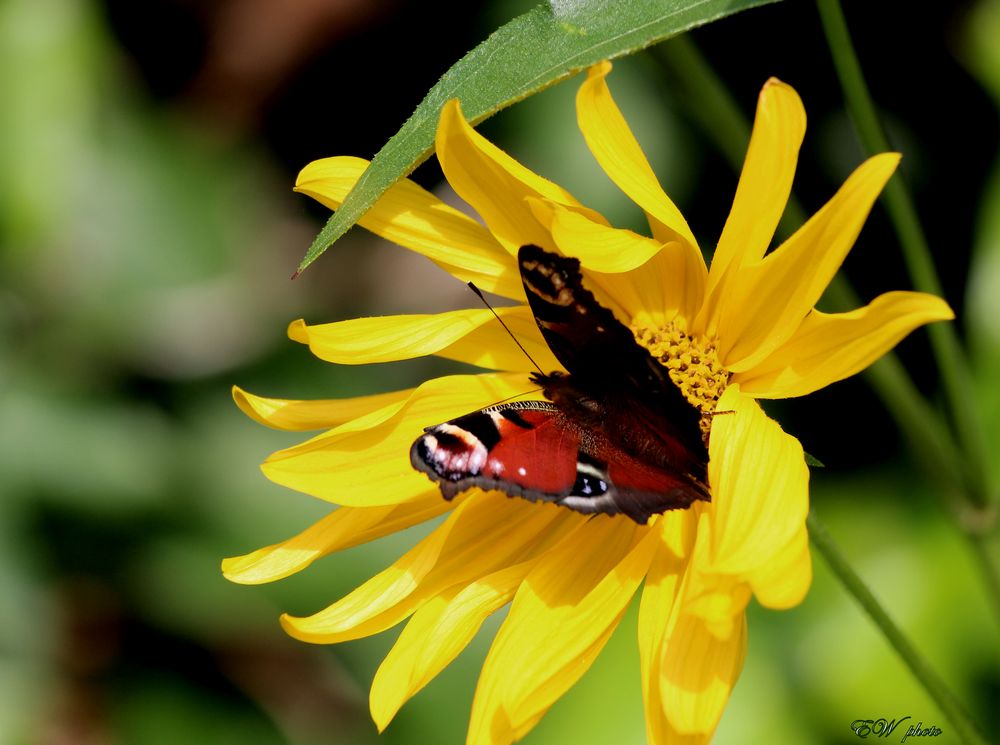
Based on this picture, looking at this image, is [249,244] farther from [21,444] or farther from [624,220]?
[624,220]

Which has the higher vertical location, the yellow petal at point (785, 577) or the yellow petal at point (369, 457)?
the yellow petal at point (369, 457)

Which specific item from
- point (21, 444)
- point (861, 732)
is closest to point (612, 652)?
point (861, 732)

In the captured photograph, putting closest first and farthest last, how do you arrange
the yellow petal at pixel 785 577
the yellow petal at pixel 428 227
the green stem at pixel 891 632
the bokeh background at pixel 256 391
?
1. the yellow petal at pixel 785 577
2. the green stem at pixel 891 632
3. the yellow petal at pixel 428 227
4. the bokeh background at pixel 256 391

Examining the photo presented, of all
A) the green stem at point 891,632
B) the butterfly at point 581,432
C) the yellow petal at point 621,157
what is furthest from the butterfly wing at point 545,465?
the yellow petal at point 621,157

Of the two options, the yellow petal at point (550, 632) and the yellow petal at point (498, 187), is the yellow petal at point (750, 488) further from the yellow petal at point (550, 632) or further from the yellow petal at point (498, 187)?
the yellow petal at point (498, 187)

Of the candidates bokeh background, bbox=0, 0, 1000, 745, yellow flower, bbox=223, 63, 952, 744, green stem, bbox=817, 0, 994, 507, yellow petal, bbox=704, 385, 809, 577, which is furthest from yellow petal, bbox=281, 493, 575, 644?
bokeh background, bbox=0, 0, 1000, 745
